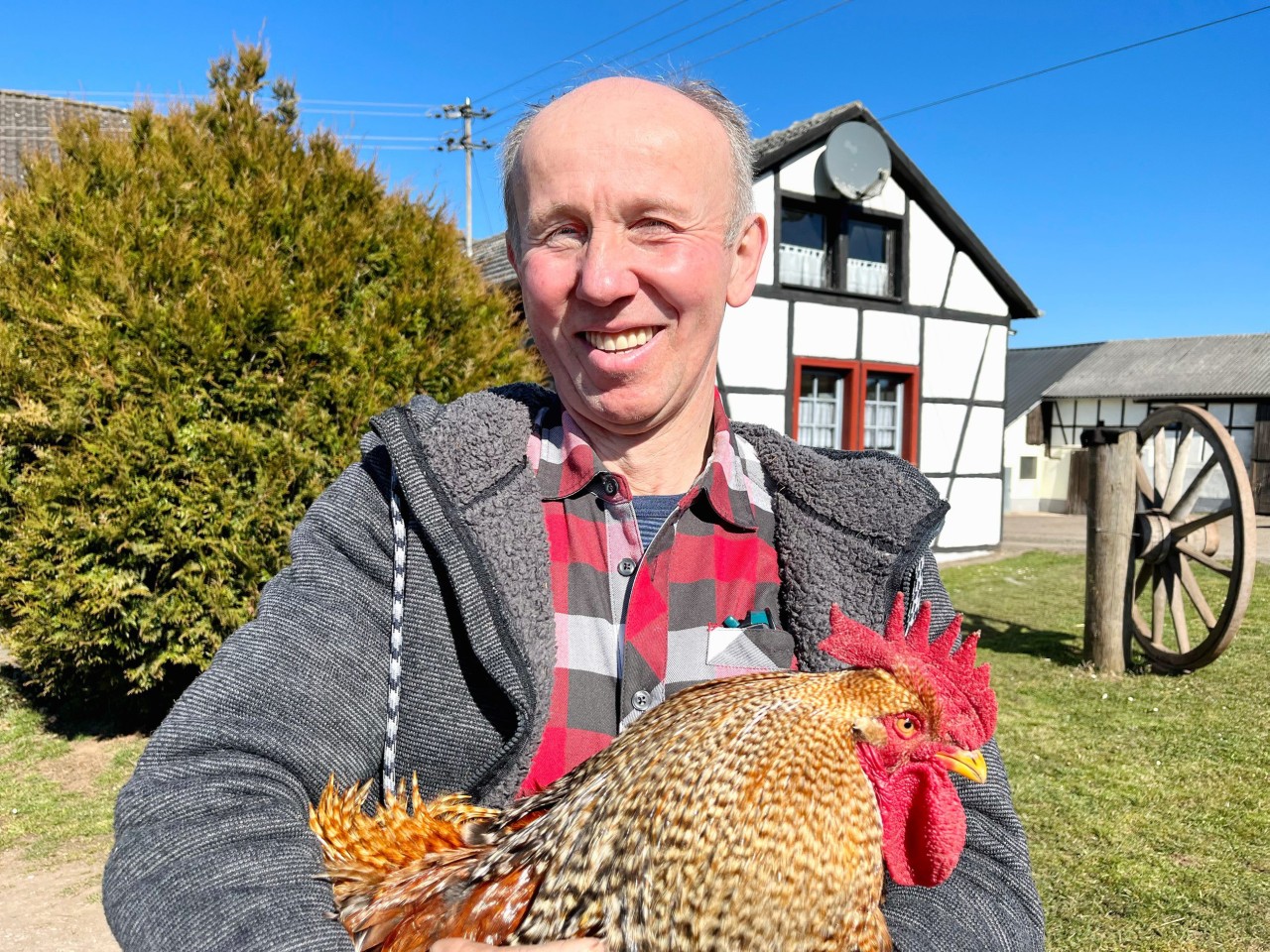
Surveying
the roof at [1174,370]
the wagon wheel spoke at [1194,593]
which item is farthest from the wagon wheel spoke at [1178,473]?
the roof at [1174,370]

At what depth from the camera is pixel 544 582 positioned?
171 centimetres

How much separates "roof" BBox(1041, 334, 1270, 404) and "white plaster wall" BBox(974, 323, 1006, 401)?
1764cm

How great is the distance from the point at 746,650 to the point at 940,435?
44.0 ft

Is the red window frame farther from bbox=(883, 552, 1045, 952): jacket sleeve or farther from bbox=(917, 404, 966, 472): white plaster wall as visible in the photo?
bbox=(883, 552, 1045, 952): jacket sleeve

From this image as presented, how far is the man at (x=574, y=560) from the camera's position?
4.85 feet

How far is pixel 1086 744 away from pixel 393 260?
19.5ft

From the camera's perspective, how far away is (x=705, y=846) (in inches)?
48.8

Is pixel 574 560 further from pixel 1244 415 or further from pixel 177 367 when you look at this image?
pixel 1244 415

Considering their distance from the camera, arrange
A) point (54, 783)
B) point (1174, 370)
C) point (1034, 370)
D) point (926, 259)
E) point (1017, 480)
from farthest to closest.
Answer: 1. point (1034, 370)
2. point (1174, 370)
3. point (1017, 480)
4. point (926, 259)
5. point (54, 783)

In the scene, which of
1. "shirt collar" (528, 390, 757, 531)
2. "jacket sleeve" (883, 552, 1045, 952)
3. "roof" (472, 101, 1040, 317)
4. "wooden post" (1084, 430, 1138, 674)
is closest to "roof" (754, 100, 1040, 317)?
"roof" (472, 101, 1040, 317)

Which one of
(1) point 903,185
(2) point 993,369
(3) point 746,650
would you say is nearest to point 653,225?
(3) point 746,650

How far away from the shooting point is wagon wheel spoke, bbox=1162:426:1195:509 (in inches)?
306

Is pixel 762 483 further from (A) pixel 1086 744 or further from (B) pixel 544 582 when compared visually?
(A) pixel 1086 744

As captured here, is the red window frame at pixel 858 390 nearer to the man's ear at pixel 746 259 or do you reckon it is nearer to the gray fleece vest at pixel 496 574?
the man's ear at pixel 746 259
